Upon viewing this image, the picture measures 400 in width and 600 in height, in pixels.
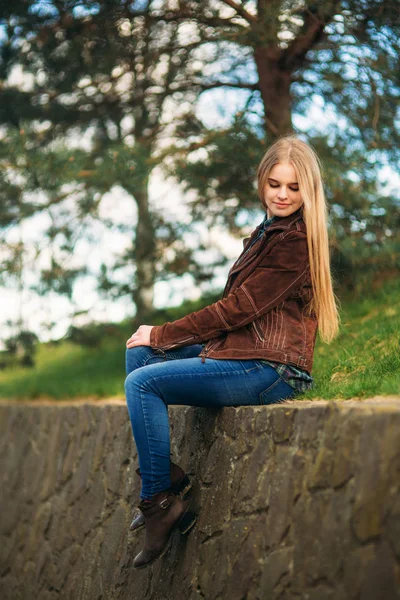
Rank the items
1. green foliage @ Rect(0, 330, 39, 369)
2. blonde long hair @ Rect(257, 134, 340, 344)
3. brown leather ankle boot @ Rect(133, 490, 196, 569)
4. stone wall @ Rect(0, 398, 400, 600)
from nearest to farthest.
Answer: stone wall @ Rect(0, 398, 400, 600) < brown leather ankle boot @ Rect(133, 490, 196, 569) < blonde long hair @ Rect(257, 134, 340, 344) < green foliage @ Rect(0, 330, 39, 369)

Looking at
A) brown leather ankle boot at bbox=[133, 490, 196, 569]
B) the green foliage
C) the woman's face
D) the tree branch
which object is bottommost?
the green foliage

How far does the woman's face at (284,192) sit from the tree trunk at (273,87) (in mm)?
2810

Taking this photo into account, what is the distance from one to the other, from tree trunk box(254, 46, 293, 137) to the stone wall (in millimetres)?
2699

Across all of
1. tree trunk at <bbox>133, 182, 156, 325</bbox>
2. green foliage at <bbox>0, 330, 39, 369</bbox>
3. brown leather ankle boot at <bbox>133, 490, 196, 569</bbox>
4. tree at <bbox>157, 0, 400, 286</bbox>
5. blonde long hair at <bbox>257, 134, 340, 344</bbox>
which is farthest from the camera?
green foliage at <bbox>0, 330, 39, 369</bbox>

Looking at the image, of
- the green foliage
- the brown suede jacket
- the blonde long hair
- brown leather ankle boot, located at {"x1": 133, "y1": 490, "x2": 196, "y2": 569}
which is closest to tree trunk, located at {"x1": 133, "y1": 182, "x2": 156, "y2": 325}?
the green foliage

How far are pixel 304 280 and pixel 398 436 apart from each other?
1.08 metres

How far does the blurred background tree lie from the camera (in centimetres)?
564

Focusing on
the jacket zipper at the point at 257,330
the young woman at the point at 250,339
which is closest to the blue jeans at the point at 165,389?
the young woman at the point at 250,339

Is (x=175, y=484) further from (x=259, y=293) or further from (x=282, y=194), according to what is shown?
(x=282, y=194)

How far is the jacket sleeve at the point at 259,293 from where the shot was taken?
330 cm

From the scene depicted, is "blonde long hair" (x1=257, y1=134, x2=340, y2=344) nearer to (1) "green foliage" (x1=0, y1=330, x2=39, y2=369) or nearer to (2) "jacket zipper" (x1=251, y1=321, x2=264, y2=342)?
(2) "jacket zipper" (x1=251, y1=321, x2=264, y2=342)

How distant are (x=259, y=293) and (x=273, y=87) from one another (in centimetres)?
351

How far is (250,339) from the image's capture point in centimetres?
335

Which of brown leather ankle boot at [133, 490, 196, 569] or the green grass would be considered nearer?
brown leather ankle boot at [133, 490, 196, 569]
